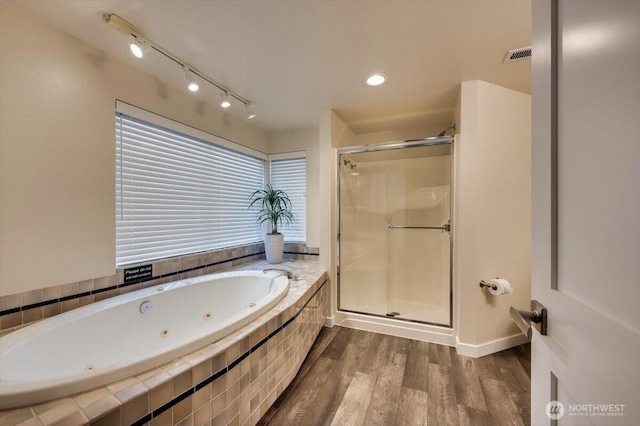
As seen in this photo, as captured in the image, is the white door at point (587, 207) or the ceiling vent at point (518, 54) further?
the ceiling vent at point (518, 54)

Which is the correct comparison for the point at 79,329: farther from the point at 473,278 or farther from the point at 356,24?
the point at 473,278

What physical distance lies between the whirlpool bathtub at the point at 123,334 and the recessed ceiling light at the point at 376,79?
1765 millimetres

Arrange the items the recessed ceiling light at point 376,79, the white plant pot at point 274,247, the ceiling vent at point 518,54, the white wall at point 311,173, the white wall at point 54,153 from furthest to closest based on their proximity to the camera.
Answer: the white wall at point 311,173 < the white plant pot at point 274,247 < the recessed ceiling light at point 376,79 < the ceiling vent at point 518,54 < the white wall at point 54,153

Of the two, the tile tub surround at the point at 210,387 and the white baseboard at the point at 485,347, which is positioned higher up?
the tile tub surround at the point at 210,387

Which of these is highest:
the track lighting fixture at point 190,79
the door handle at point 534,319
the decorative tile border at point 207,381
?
the track lighting fixture at point 190,79

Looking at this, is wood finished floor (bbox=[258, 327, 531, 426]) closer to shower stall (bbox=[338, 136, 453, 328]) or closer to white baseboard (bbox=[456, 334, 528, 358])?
white baseboard (bbox=[456, 334, 528, 358])

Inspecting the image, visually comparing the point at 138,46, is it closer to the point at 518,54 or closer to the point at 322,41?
the point at 322,41

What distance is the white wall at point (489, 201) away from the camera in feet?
6.48

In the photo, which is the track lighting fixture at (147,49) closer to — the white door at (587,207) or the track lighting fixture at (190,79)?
the track lighting fixture at (190,79)

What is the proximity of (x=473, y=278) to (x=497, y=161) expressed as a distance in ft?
3.19

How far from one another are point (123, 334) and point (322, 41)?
222 centimetres

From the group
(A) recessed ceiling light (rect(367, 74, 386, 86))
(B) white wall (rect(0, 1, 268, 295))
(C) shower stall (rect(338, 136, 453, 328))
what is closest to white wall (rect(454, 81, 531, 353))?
(C) shower stall (rect(338, 136, 453, 328))

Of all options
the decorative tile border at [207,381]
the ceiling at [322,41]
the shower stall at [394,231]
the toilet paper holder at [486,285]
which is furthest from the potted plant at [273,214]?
the toilet paper holder at [486,285]

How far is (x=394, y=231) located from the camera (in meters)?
2.97
